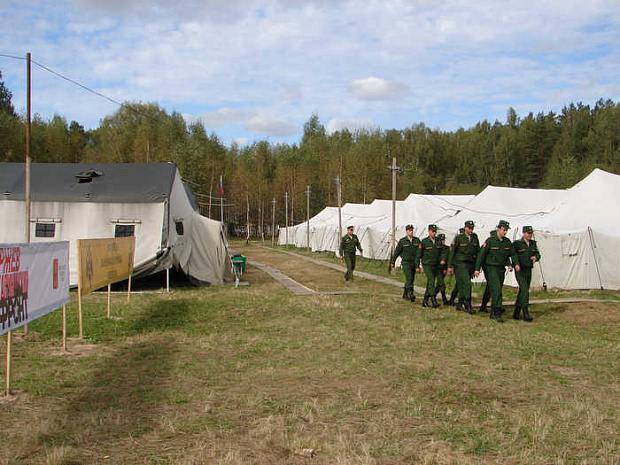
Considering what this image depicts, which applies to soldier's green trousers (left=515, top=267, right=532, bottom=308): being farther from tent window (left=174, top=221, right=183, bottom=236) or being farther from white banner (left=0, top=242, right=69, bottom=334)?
tent window (left=174, top=221, right=183, bottom=236)

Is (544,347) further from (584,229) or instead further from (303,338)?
(584,229)

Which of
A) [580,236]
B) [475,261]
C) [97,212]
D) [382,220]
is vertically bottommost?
[475,261]

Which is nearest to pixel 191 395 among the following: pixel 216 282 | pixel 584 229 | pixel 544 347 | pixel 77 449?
pixel 77 449

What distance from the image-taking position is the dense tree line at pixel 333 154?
56.9m


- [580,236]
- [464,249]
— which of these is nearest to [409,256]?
[464,249]

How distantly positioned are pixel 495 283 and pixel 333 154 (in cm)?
6071

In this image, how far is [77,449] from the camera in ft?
14.6

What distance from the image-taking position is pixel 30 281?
6367 millimetres

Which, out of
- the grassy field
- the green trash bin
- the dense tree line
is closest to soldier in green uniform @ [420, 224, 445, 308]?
the grassy field

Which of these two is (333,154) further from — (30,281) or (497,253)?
(30,281)

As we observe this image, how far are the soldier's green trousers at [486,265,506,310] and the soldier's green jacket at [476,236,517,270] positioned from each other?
A: 0.12 metres

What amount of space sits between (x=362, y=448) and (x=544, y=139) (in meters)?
77.2

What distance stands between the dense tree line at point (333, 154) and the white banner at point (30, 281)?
4431cm

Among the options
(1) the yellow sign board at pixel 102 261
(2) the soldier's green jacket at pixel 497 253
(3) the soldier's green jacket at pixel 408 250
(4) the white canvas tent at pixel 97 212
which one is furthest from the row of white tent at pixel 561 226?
(1) the yellow sign board at pixel 102 261
